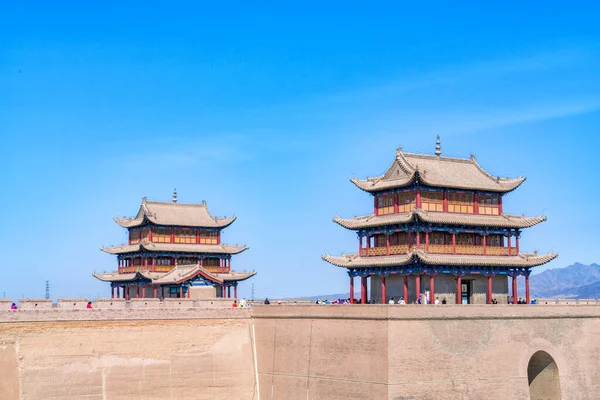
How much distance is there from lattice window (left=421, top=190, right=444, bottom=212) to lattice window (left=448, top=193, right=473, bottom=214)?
783mm

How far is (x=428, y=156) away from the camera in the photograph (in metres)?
63.4

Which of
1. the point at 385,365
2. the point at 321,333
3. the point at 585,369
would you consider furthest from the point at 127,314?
the point at 585,369

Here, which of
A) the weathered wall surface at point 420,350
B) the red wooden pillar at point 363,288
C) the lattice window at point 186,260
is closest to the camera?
the weathered wall surface at point 420,350

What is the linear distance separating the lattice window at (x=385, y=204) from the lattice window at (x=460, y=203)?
4.02 metres

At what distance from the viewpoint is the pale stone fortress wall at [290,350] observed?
5144cm

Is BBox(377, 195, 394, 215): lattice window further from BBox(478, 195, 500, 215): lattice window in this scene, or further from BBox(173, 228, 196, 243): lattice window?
BBox(173, 228, 196, 243): lattice window

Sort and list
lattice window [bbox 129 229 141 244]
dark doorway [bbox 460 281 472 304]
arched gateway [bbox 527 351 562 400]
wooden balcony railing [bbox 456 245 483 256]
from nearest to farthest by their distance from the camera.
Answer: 1. arched gateway [bbox 527 351 562 400]
2. wooden balcony railing [bbox 456 245 483 256]
3. dark doorway [bbox 460 281 472 304]
4. lattice window [bbox 129 229 141 244]

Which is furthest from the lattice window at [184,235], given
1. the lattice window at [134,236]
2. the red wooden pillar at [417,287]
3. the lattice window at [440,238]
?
the red wooden pillar at [417,287]

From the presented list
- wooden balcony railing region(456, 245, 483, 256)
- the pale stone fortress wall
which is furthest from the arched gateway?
wooden balcony railing region(456, 245, 483, 256)

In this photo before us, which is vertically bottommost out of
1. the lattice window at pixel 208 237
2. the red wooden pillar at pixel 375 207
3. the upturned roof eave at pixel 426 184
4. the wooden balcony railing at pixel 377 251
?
the wooden balcony railing at pixel 377 251

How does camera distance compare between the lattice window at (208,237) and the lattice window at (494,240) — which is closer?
the lattice window at (494,240)

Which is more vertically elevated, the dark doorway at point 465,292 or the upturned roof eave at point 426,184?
the upturned roof eave at point 426,184

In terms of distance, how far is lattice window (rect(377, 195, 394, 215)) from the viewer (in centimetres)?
6117

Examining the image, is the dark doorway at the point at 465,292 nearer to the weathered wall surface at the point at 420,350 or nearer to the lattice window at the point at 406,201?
the weathered wall surface at the point at 420,350
